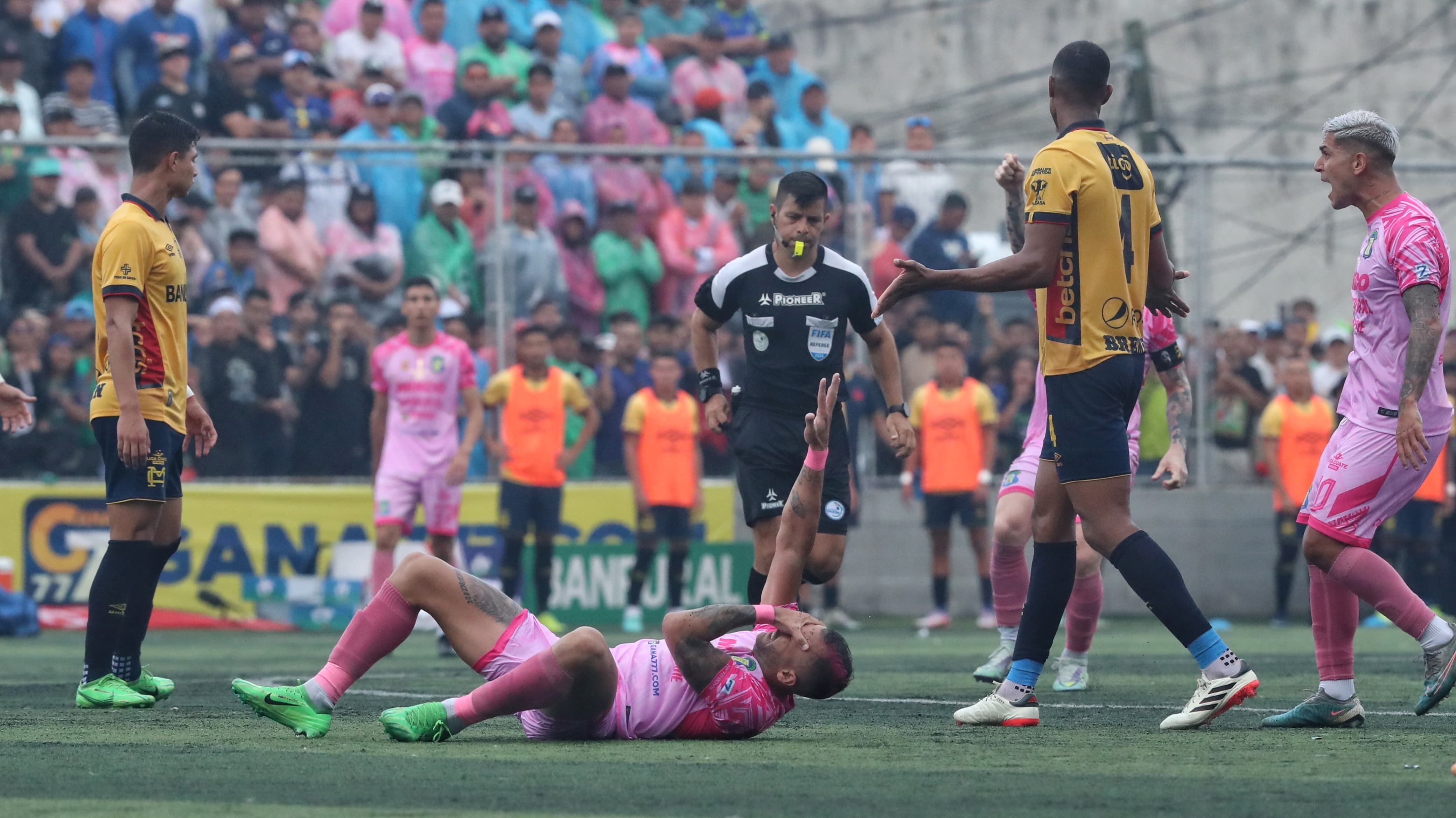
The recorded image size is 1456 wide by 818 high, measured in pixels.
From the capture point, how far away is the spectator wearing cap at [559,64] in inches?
715

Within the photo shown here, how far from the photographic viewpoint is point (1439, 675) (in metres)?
6.84

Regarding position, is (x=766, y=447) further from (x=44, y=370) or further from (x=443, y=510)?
(x=44, y=370)

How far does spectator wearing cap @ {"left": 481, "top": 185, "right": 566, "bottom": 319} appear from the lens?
1561 cm

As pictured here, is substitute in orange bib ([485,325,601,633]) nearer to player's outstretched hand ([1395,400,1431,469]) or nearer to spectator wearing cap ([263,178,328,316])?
spectator wearing cap ([263,178,328,316])

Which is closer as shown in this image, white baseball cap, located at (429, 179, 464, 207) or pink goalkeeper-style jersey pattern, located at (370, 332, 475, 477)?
pink goalkeeper-style jersey pattern, located at (370, 332, 475, 477)

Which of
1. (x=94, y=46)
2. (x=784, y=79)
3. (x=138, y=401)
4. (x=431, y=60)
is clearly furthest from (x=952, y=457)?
(x=138, y=401)

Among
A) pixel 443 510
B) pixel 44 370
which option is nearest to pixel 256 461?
pixel 44 370

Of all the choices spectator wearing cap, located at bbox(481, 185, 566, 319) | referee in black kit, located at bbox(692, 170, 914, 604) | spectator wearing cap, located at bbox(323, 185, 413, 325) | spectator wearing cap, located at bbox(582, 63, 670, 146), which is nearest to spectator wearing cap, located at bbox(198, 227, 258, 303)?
spectator wearing cap, located at bbox(323, 185, 413, 325)

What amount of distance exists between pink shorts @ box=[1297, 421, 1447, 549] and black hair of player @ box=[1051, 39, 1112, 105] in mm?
1659

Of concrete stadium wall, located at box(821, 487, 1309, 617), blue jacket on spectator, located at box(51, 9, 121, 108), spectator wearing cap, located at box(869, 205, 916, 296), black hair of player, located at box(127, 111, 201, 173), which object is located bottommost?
concrete stadium wall, located at box(821, 487, 1309, 617)

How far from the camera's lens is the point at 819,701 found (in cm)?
848

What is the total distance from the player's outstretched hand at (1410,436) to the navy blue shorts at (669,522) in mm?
9726

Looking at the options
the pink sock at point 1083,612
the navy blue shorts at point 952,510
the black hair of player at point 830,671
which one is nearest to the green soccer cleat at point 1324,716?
the pink sock at point 1083,612

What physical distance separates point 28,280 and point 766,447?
8469mm
